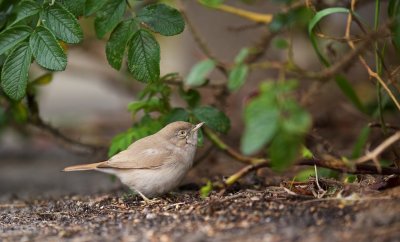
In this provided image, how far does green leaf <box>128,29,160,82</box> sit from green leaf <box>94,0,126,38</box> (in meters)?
0.14

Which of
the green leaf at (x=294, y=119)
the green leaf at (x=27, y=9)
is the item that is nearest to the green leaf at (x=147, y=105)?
the green leaf at (x=27, y=9)

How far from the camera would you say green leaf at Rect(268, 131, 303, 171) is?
2809 millimetres

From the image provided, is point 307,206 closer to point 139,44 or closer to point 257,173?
point 139,44

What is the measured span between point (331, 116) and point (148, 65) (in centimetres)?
375

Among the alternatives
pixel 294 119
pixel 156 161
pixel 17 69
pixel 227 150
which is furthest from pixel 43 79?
pixel 294 119

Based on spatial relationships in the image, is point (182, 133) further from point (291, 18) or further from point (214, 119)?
point (291, 18)

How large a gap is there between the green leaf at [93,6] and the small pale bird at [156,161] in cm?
108

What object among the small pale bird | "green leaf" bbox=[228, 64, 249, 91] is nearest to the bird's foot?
the small pale bird

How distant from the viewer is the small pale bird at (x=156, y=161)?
4.62 meters

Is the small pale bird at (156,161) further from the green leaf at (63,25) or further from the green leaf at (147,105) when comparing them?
the green leaf at (63,25)

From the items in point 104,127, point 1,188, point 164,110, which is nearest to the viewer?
point 164,110

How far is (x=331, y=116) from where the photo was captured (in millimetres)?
7367

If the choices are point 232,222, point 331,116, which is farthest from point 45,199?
point 331,116

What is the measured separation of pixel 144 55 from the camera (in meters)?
4.02
